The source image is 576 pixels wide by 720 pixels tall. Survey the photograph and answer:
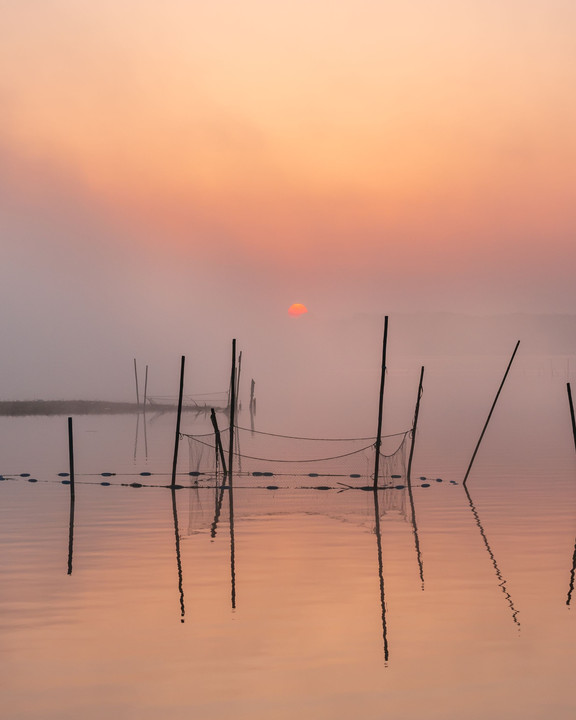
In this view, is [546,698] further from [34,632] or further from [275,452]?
[275,452]

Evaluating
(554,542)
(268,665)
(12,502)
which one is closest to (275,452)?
(12,502)

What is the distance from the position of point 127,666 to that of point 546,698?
5.33 metres

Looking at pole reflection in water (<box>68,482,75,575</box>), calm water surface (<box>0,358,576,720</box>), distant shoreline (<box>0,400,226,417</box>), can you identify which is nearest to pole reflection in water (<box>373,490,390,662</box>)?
calm water surface (<box>0,358,576,720</box>)

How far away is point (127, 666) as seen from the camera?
15.4 metres

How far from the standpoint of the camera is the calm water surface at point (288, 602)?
1401cm

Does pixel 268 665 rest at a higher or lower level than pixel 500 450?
higher

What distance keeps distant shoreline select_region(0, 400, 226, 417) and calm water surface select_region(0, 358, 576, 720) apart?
57634 mm

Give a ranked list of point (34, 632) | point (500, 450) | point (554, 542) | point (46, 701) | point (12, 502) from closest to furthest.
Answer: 1. point (46, 701)
2. point (34, 632)
3. point (554, 542)
4. point (12, 502)
5. point (500, 450)

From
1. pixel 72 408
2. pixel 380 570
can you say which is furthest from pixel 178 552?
pixel 72 408

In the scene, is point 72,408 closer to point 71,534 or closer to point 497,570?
point 71,534

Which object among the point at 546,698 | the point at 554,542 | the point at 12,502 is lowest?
the point at 12,502

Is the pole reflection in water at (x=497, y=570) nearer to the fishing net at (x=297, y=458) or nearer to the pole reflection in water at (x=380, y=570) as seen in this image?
the pole reflection in water at (x=380, y=570)

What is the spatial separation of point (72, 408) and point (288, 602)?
85.0 m

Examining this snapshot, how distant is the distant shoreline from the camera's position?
320ft
